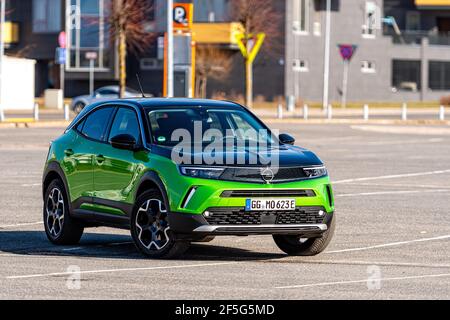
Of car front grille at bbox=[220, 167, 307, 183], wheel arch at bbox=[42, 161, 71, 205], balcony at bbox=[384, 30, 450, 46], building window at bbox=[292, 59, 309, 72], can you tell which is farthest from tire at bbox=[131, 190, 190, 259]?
balcony at bbox=[384, 30, 450, 46]

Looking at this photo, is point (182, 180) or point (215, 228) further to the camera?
point (182, 180)

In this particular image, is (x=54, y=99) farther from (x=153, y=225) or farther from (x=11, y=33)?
(x=153, y=225)

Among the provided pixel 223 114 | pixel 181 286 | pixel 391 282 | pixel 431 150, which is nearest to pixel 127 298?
pixel 181 286

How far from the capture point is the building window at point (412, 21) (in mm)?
88812

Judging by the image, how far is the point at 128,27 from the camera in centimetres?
6588

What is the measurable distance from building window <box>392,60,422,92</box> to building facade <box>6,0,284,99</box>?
1146 centimetres

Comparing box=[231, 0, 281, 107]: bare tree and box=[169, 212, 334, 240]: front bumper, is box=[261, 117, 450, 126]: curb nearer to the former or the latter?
box=[231, 0, 281, 107]: bare tree

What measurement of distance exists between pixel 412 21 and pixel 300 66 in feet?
48.0

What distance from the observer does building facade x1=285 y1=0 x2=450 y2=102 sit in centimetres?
7788

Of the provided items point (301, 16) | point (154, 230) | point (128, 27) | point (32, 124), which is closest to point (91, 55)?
point (128, 27)

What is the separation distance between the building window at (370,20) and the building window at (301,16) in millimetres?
5404

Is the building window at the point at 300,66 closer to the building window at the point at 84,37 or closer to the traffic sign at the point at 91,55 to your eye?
the building window at the point at 84,37

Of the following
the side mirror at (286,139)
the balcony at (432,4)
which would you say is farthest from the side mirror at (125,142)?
the balcony at (432,4)
